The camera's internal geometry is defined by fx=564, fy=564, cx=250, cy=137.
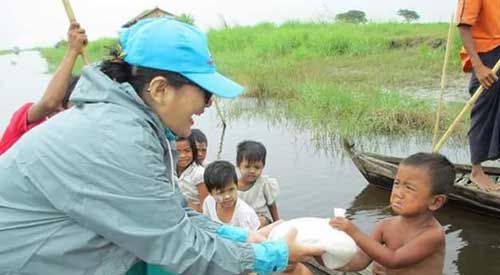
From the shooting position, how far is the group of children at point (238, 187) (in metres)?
3.37

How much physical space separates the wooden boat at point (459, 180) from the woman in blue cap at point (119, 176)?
136 inches

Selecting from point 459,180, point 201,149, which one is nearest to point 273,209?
point 201,149

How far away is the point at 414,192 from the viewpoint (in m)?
2.39

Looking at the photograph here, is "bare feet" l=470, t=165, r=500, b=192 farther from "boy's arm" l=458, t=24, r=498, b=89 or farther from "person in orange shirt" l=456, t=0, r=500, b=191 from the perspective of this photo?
"boy's arm" l=458, t=24, r=498, b=89

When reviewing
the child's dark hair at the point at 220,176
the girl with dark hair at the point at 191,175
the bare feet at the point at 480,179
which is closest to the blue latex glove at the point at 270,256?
the child's dark hair at the point at 220,176

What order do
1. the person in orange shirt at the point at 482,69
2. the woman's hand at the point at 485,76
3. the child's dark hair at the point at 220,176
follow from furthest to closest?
the person in orange shirt at the point at 482,69 → the woman's hand at the point at 485,76 → the child's dark hair at the point at 220,176

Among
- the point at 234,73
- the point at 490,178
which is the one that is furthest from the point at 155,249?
the point at 234,73

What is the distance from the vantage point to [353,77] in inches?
476

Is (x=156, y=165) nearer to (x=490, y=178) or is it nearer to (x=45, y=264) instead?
(x=45, y=264)

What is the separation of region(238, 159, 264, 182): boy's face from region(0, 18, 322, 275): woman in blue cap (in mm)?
1999

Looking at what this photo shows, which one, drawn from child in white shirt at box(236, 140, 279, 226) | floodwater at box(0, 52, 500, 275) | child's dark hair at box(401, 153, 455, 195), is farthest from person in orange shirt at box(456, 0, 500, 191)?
child's dark hair at box(401, 153, 455, 195)

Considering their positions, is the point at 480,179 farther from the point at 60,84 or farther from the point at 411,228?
the point at 60,84

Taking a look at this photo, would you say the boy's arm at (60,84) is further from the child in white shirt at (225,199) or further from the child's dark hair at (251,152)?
the child's dark hair at (251,152)

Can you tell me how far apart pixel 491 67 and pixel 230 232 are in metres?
3.21
